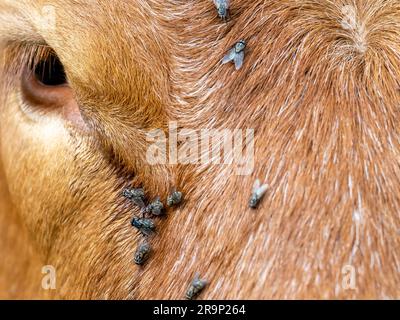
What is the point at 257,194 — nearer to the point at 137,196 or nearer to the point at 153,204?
the point at 153,204

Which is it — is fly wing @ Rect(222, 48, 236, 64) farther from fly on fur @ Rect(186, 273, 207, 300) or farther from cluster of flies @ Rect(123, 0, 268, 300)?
fly on fur @ Rect(186, 273, 207, 300)

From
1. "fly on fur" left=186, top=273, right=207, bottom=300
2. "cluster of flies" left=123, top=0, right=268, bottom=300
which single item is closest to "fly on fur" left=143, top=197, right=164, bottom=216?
"cluster of flies" left=123, top=0, right=268, bottom=300
